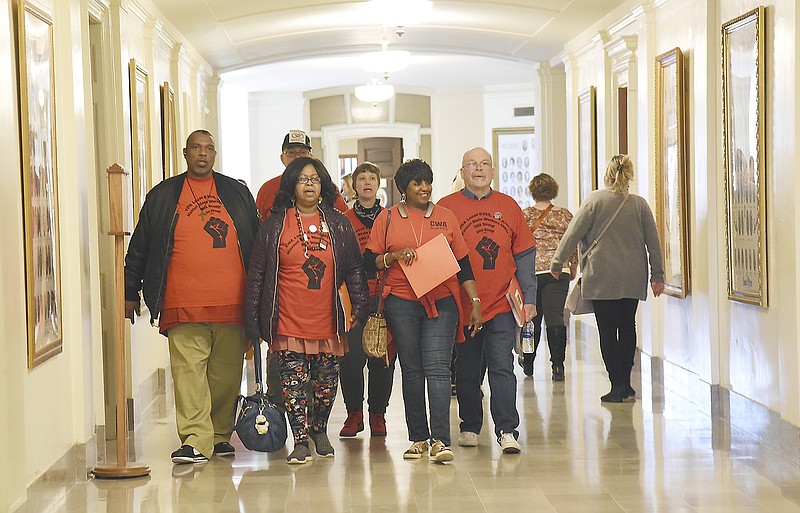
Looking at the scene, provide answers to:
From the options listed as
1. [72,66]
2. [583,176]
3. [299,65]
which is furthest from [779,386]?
[299,65]

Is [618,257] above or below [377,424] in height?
above

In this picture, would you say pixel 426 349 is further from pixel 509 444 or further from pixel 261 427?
pixel 261 427

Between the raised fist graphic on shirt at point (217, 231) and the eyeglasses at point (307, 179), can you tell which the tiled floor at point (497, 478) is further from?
the eyeglasses at point (307, 179)

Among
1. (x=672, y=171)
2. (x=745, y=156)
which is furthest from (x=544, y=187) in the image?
(x=745, y=156)

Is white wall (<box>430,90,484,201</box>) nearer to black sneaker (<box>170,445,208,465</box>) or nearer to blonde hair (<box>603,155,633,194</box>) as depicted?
blonde hair (<box>603,155,633,194</box>)

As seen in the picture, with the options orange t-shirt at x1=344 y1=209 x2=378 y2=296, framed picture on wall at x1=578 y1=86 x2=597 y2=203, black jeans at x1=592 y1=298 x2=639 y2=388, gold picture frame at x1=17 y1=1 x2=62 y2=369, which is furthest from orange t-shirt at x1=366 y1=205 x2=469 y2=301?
framed picture on wall at x1=578 y1=86 x2=597 y2=203

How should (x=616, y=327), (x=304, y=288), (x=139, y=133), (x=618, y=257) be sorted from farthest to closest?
(x=139, y=133) < (x=616, y=327) < (x=618, y=257) < (x=304, y=288)

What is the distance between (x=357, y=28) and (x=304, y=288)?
738 cm

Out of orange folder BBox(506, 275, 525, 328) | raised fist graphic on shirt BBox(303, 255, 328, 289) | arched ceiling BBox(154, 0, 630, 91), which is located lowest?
orange folder BBox(506, 275, 525, 328)

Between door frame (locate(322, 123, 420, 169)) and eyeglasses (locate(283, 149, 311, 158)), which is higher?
door frame (locate(322, 123, 420, 169))

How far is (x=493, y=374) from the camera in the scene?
6.61 m

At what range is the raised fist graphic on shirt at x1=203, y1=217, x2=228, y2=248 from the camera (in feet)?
20.9

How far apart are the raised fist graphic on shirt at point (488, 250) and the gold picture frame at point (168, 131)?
498cm

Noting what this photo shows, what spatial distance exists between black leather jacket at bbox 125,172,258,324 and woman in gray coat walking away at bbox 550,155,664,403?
2729 mm
